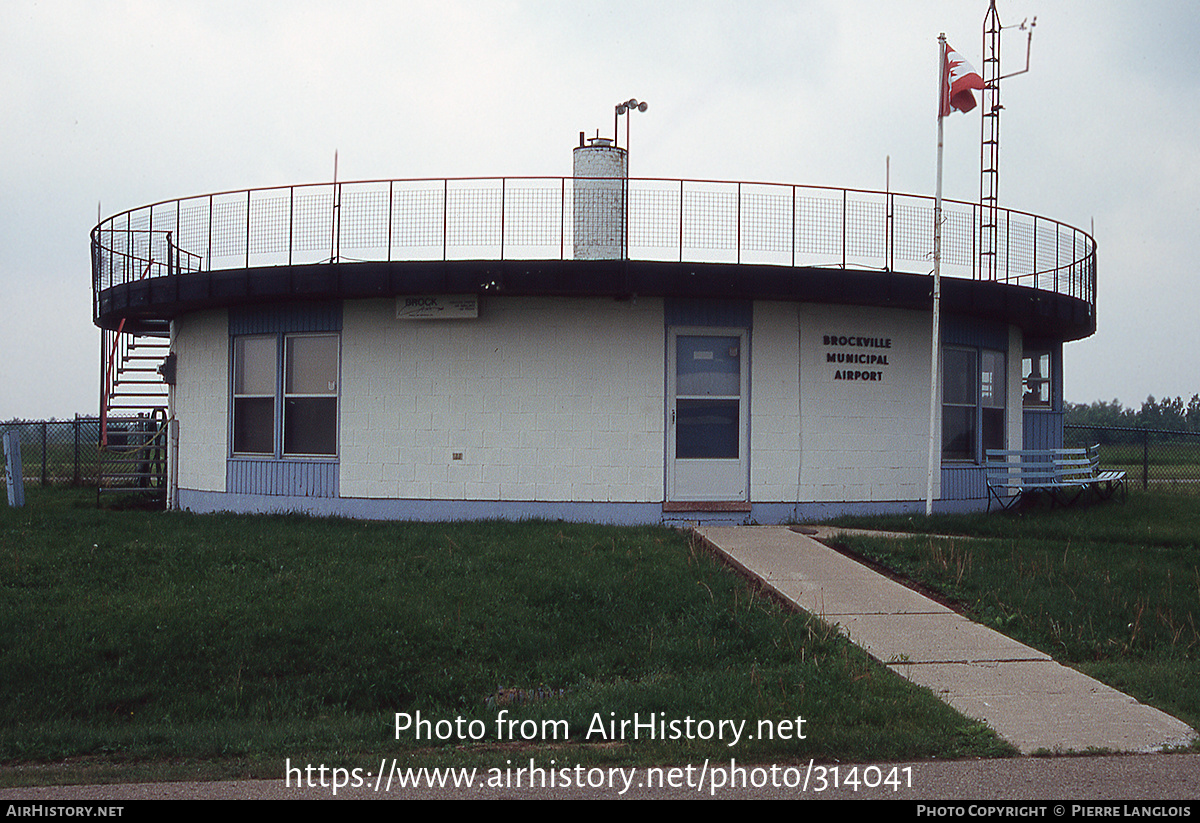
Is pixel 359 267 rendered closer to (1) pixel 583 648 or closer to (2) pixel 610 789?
(1) pixel 583 648

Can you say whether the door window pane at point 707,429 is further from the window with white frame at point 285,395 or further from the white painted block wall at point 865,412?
the window with white frame at point 285,395

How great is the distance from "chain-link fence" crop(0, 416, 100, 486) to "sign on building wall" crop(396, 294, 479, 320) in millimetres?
10178

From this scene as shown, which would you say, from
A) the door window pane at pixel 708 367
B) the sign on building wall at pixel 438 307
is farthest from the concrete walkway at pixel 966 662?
the sign on building wall at pixel 438 307

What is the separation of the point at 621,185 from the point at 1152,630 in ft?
28.6

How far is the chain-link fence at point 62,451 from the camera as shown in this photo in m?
20.3

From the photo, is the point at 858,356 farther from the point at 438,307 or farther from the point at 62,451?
the point at 62,451

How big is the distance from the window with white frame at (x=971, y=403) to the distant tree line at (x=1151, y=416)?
4036 centimetres

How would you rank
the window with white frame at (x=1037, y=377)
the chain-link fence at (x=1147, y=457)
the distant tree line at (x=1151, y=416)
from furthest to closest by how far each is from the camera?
the distant tree line at (x=1151, y=416)
the chain-link fence at (x=1147, y=457)
the window with white frame at (x=1037, y=377)

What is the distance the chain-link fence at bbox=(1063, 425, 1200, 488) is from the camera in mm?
21922

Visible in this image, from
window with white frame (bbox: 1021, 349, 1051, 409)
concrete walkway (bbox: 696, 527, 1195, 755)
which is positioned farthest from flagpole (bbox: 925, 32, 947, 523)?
window with white frame (bbox: 1021, 349, 1051, 409)

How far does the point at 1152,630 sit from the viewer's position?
7.67m

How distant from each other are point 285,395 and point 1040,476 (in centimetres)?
1149

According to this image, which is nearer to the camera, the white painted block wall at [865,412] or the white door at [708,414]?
the white door at [708,414]
